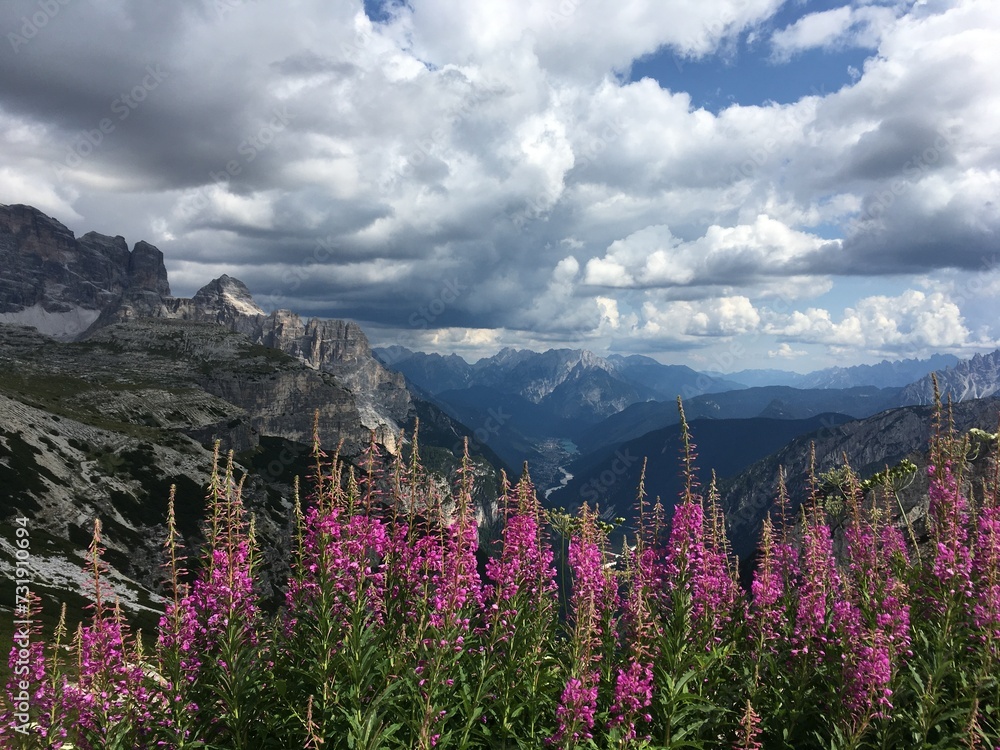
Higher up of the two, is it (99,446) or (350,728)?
(350,728)

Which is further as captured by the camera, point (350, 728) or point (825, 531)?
point (825, 531)

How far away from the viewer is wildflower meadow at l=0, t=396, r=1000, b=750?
8.39 metres

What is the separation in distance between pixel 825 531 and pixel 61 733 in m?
15.8

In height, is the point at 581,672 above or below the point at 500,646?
above

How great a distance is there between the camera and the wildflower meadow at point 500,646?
27.5ft

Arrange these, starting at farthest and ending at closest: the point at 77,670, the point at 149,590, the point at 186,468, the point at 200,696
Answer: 1. the point at 186,468
2. the point at 149,590
3. the point at 77,670
4. the point at 200,696

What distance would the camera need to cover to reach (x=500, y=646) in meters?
9.81

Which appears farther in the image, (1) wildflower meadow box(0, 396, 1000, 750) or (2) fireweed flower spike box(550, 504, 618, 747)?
(1) wildflower meadow box(0, 396, 1000, 750)

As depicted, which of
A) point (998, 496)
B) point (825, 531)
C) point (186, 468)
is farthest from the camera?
point (186, 468)

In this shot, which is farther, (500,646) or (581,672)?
(500,646)

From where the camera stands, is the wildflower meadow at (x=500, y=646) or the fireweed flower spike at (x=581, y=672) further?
the wildflower meadow at (x=500, y=646)

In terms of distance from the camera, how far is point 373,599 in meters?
9.80

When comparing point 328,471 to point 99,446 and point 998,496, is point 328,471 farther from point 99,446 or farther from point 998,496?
point 99,446

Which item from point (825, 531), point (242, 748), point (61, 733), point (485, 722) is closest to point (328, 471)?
point (242, 748)
